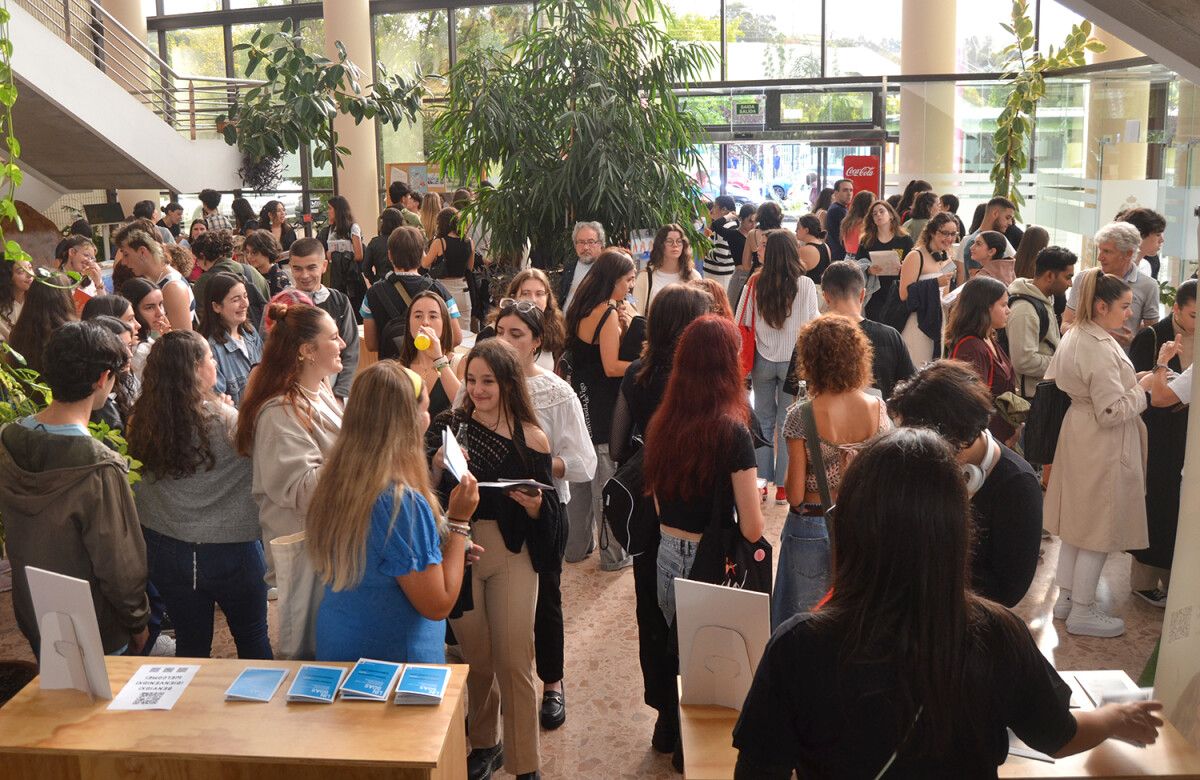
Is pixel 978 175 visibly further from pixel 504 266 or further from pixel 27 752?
pixel 27 752

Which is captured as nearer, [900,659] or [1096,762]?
[900,659]

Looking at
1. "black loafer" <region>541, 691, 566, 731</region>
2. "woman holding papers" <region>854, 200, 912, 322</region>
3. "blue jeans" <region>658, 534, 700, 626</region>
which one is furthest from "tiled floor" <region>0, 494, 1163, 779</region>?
"woman holding papers" <region>854, 200, 912, 322</region>

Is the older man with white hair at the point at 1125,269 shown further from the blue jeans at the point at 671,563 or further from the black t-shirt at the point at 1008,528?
the black t-shirt at the point at 1008,528

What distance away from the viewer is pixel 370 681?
2.75m

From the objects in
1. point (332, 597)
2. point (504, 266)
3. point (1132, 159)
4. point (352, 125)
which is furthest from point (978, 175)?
point (332, 597)

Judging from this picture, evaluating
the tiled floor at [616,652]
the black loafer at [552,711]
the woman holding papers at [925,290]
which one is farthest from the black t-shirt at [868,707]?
the woman holding papers at [925,290]

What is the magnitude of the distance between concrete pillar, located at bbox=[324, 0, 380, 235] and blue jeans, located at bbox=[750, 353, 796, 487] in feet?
32.9

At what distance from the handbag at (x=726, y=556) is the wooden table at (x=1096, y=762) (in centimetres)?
98

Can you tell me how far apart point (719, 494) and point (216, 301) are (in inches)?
108

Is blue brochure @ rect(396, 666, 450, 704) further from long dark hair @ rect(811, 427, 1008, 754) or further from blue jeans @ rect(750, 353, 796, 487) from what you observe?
blue jeans @ rect(750, 353, 796, 487)

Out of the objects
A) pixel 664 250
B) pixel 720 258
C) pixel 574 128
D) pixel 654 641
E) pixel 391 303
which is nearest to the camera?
pixel 654 641

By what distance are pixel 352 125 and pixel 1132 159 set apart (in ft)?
32.7

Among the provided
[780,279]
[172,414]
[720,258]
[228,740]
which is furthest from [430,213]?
[228,740]

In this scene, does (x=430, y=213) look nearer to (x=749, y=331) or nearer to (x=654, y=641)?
(x=749, y=331)
